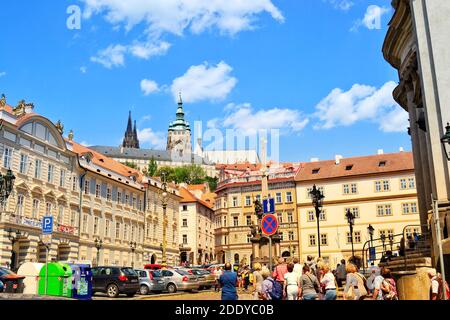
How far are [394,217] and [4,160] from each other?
49.5m

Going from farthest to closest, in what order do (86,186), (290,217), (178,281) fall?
(290,217), (86,186), (178,281)

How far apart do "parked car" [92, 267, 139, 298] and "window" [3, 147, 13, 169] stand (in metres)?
18.4

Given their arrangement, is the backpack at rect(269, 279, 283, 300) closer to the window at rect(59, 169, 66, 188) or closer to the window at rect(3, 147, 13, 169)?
A: the window at rect(3, 147, 13, 169)

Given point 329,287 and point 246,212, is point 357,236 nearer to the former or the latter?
point 246,212

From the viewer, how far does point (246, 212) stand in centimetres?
7956

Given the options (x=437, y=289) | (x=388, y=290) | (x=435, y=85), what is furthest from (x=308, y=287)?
(x=435, y=85)

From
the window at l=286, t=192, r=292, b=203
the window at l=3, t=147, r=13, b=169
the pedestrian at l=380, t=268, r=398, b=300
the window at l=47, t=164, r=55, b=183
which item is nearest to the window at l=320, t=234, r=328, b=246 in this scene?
the window at l=286, t=192, r=292, b=203

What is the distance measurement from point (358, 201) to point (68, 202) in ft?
131

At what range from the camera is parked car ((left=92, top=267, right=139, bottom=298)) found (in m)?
24.8
